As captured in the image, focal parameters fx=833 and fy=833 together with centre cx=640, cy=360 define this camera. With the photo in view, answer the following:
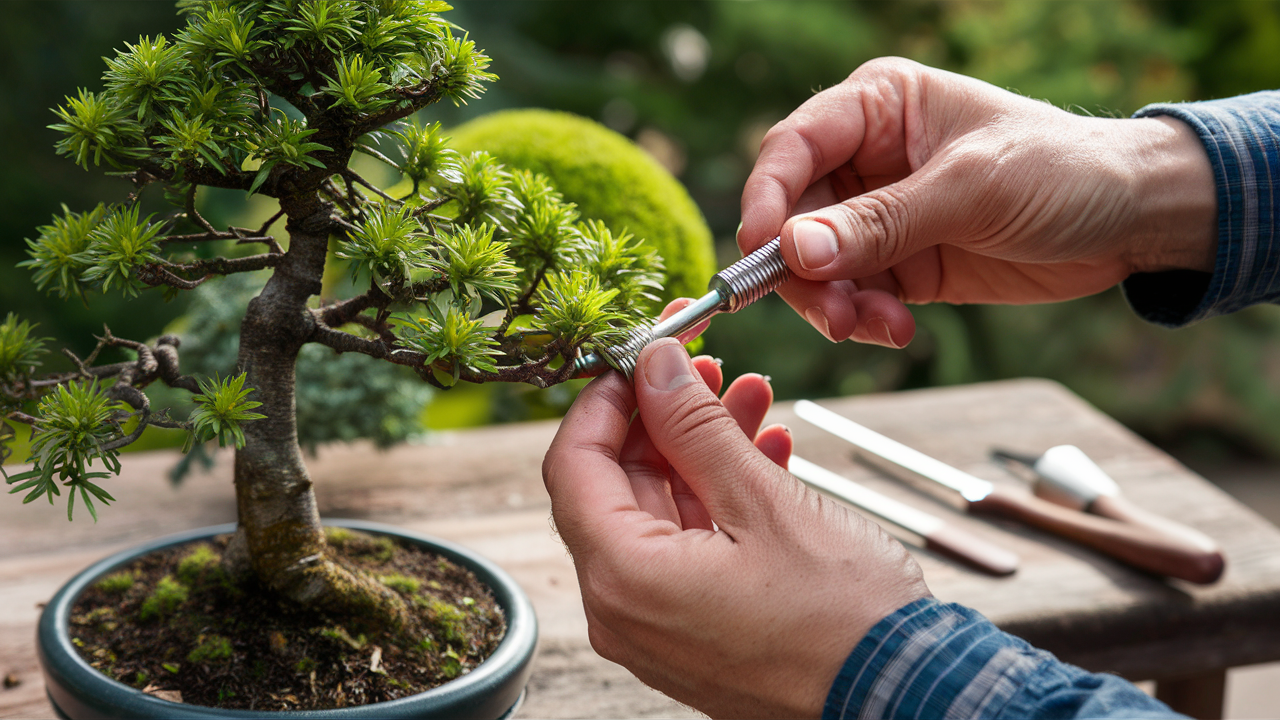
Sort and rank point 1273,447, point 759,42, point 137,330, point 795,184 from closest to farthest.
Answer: point 795,184, point 137,330, point 759,42, point 1273,447

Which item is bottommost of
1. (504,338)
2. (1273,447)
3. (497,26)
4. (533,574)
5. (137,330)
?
(1273,447)

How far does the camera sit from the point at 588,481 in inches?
21.8

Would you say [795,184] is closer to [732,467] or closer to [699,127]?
[732,467]

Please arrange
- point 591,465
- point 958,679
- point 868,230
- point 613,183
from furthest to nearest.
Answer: point 613,183
point 868,230
point 591,465
point 958,679

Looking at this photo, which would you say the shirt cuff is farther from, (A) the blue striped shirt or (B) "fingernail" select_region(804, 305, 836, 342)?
(B) "fingernail" select_region(804, 305, 836, 342)

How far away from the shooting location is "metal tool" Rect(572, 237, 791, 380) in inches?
22.7

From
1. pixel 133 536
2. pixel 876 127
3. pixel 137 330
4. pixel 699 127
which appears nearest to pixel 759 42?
pixel 699 127

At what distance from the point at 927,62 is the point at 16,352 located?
7.30 ft

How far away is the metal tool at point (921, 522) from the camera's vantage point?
87 centimetres

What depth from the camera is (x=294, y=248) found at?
574mm

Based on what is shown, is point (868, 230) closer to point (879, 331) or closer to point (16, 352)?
point (879, 331)

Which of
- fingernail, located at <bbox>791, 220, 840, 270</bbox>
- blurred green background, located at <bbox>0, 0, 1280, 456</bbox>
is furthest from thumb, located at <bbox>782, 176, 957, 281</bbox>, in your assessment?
blurred green background, located at <bbox>0, 0, 1280, 456</bbox>

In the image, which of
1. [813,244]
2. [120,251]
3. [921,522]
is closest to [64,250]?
[120,251]

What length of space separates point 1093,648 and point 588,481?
583mm
